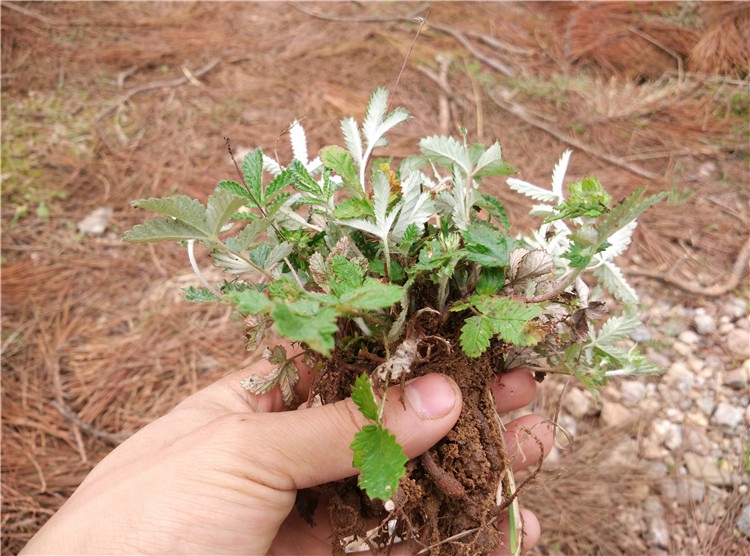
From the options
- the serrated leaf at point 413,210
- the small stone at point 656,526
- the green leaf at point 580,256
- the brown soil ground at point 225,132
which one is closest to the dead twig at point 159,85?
the brown soil ground at point 225,132

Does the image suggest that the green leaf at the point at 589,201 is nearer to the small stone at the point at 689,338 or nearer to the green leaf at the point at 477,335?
the green leaf at the point at 477,335

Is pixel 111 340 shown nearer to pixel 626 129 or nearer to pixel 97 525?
pixel 97 525

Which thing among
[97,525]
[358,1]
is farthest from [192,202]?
[358,1]

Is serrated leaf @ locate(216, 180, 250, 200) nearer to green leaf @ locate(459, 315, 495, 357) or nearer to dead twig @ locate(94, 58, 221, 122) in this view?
green leaf @ locate(459, 315, 495, 357)

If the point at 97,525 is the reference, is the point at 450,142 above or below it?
above

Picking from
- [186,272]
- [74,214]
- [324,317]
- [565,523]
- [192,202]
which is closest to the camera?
[324,317]

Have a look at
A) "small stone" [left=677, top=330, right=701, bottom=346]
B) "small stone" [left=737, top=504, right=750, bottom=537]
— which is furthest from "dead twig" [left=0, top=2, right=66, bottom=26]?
"small stone" [left=737, top=504, right=750, bottom=537]

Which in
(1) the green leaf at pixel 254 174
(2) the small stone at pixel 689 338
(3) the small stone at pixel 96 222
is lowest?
(2) the small stone at pixel 689 338
